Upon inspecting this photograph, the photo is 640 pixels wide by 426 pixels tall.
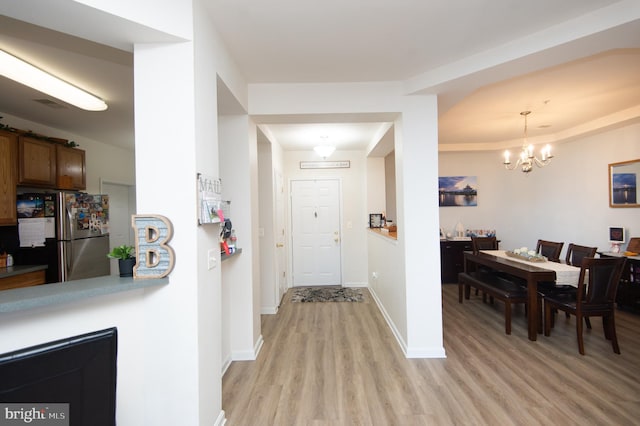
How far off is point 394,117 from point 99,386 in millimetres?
2876

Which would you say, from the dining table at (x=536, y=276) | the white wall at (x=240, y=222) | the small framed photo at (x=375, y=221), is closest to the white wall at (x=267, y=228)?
the white wall at (x=240, y=222)

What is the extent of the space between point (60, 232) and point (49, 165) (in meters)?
0.83

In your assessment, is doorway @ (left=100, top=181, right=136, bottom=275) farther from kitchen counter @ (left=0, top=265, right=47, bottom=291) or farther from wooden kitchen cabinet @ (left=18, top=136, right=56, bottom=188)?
kitchen counter @ (left=0, top=265, right=47, bottom=291)

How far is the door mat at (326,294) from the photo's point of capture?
4.35m

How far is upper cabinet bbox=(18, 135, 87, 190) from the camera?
2.92 m

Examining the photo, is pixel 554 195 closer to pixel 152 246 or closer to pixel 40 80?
pixel 152 246

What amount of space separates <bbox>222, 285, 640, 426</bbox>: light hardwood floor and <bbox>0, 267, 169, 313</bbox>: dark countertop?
120 cm

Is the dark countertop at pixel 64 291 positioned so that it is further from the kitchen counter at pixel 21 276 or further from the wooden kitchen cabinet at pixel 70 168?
the wooden kitchen cabinet at pixel 70 168

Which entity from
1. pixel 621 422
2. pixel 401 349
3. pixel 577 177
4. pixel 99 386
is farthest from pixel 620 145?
pixel 99 386

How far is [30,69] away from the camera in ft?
6.50

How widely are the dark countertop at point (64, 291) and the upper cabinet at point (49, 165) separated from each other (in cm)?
253

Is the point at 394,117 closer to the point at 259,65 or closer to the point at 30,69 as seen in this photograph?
the point at 259,65

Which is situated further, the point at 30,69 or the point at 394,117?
the point at 394,117

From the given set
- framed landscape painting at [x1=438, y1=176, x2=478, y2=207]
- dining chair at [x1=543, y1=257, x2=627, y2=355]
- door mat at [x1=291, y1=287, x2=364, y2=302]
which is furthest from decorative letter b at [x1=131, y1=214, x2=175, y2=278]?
framed landscape painting at [x1=438, y1=176, x2=478, y2=207]
